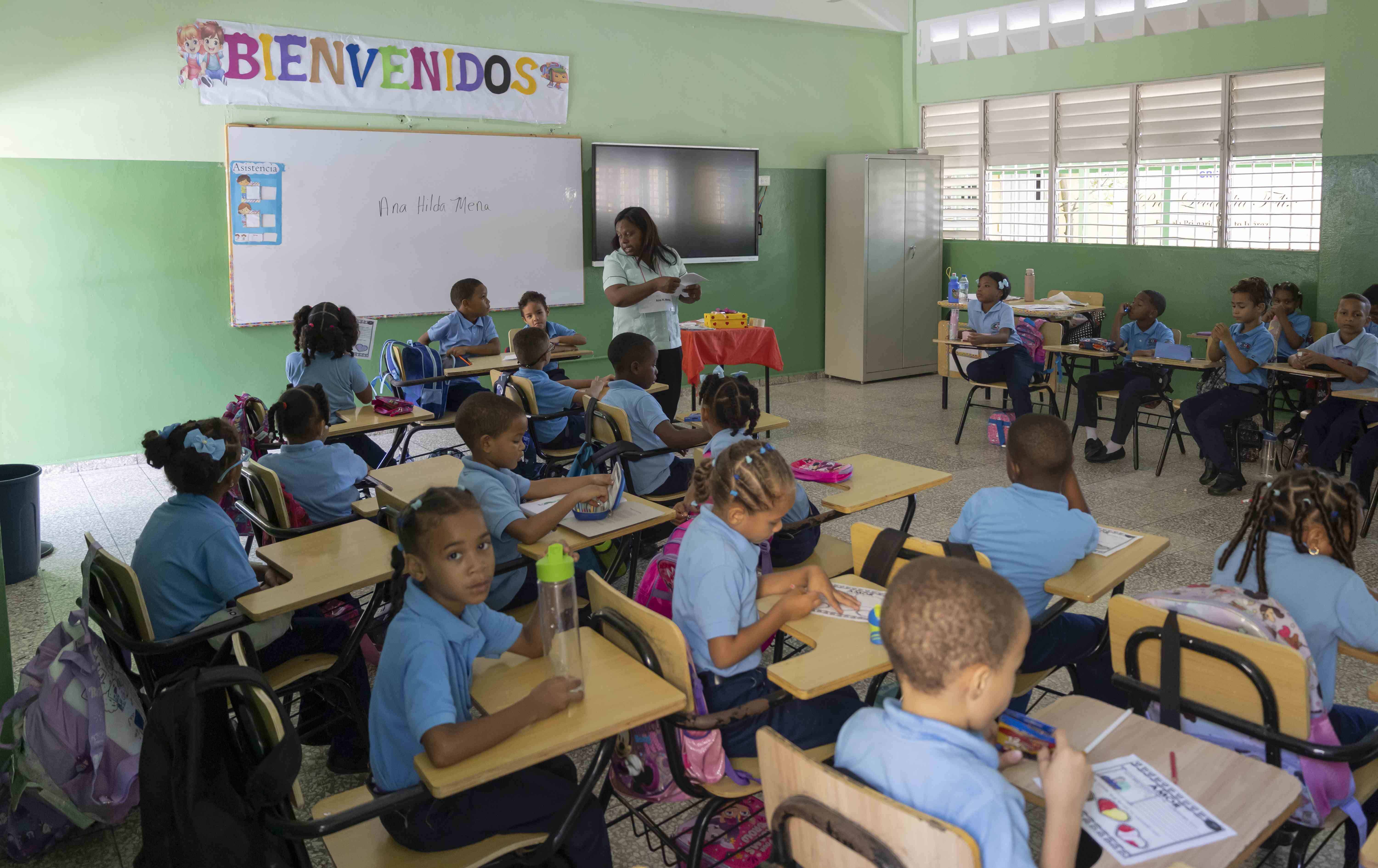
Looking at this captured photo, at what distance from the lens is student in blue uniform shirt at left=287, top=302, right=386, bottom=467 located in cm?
476

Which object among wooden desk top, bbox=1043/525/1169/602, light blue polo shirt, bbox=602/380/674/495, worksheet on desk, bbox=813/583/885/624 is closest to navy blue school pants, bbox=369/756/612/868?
worksheet on desk, bbox=813/583/885/624

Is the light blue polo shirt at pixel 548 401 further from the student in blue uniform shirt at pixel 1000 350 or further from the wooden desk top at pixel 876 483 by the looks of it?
the student in blue uniform shirt at pixel 1000 350

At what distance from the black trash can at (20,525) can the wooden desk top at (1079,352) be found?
221 inches

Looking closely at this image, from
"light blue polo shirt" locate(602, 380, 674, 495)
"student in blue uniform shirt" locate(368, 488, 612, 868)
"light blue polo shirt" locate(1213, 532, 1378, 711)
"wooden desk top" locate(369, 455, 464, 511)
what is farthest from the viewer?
"light blue polo shirt" locate(602, 380, 674, 495)

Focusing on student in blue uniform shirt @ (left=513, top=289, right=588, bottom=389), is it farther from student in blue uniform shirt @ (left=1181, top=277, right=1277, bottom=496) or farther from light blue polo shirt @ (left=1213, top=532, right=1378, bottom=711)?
light blue polo shirt @ (left=1213, top=532, right=1378, bottom=711)

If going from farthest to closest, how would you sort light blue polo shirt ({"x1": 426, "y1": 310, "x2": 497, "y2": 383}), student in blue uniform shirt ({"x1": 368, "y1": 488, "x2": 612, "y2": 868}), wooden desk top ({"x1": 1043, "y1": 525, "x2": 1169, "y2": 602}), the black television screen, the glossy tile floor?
the black television screen
light blue polo shirt ({"x1": 426, "y1": 310, "x2": 497, "y2": 383})
the glossy tile floor
wooden desk top ({"x1": 1043, "y1": 525, "x2": 1169, "y2": 602})
student in blue uniform shirt ({"x1": 368, "y1": 488, "x2": 612, "y2": 868})

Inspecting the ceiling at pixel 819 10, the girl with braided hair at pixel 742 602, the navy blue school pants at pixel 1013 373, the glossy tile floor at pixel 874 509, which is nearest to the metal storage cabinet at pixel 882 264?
the glossy tile floor at pixel 874 509

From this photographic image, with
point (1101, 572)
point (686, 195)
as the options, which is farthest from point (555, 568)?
point (686, 195)

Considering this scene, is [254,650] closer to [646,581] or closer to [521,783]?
[521,783]

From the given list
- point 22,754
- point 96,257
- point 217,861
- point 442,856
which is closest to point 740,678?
point 442,856

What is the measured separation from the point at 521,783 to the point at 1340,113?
661cm

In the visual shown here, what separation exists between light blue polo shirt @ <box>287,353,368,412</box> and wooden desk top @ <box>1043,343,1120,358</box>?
4.20 metres

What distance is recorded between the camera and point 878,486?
10.6 feet

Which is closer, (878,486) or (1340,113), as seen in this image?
(878,486)
